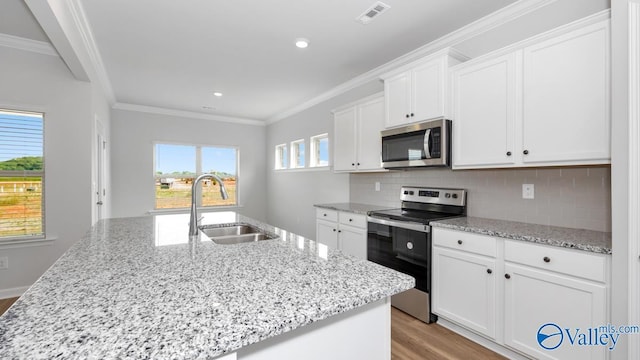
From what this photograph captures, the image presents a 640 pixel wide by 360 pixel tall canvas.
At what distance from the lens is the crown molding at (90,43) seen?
232cm

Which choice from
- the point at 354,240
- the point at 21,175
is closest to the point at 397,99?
the point at 354,240

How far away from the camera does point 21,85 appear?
2.94 meters

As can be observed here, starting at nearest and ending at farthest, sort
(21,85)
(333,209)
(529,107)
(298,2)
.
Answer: (529,107)
(298,2)
(21,85)
(333,209)

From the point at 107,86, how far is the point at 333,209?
3710 mm

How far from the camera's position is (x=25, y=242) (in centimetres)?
304

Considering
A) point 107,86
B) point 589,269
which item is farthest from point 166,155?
point 589,269

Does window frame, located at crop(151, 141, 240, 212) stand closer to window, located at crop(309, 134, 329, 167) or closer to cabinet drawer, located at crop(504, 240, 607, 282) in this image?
window, located at crop(309, 134, 329, 167)

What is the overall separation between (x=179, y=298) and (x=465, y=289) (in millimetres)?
2031

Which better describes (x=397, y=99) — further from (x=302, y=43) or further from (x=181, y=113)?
(x=181, y=113)

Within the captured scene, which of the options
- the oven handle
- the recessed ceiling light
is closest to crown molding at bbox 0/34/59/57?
the recessed ceiling light

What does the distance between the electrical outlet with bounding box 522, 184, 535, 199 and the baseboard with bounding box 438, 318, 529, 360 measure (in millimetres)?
1093

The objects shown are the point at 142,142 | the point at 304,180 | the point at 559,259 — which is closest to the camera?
→ the point at 559,259

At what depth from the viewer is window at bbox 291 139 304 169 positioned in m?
5.50

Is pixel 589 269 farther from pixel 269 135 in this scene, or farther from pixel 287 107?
pixel 269 135
